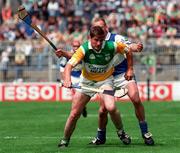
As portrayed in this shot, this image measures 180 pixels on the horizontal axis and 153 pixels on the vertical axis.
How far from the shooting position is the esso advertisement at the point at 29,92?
31281 millimetres

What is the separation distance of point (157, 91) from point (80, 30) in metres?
4.95

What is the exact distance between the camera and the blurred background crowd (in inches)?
1230

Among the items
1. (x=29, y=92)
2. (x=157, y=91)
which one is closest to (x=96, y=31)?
(x=157, y=91)

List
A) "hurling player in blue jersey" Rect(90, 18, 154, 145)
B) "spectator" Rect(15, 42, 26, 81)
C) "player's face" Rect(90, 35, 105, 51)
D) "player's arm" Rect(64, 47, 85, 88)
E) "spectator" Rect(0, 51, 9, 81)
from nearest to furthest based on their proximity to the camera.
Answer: "player's arm" Rect(64, 47, 85, 88) → "player's face" Rect(90, 35, 105, 51) → "hurling player in blue jersey" Rect(90, 18, 154, 145) → "spectator" Rect(15, 42, 26, 81) → "spectator" Rect(0, 51, 9, 81)

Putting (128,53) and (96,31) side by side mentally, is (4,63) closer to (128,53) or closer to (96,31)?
(128,53)

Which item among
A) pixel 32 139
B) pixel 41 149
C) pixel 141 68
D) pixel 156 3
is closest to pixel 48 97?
pixel 141 68

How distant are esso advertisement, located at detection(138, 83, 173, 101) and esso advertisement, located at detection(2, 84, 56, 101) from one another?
3652 millimetres

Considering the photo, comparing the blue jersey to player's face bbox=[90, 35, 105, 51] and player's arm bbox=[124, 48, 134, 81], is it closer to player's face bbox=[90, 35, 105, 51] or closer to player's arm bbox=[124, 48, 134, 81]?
player's arm bbox=[124, 48, 134, 81]

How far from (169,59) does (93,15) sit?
17.9ft

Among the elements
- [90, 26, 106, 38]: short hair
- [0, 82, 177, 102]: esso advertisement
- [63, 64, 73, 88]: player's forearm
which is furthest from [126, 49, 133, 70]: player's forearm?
[0, 82, 177, 102]: esso advertisement

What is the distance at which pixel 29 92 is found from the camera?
31.5 m

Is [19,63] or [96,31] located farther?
[19,63]

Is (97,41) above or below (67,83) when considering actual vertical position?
above

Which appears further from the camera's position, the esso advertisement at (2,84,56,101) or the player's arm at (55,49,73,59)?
the esso advertisement at (2,84,56,101)
